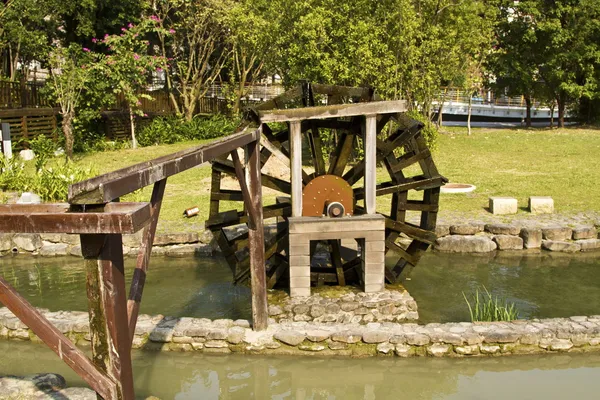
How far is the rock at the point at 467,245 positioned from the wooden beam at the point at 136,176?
19.9ft

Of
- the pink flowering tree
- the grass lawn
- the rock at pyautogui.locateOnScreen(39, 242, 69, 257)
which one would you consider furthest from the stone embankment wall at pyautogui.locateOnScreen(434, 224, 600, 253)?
the pink flowering tree

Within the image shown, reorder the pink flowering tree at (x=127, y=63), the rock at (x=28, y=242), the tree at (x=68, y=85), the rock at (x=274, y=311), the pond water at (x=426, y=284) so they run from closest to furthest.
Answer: the rock at (x=274, y=311) < the pond water at (x=426, y=284) < the rock at (x=28, y=242) < the tree at (x=68, y=85) < the pink flowering tree at (x=127, y=63)

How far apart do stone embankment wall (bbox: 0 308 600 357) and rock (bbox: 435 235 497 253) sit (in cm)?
368

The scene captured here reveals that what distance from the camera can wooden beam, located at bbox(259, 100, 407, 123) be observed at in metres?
7.84

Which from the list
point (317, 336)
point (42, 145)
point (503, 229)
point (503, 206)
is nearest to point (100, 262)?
point (317, 336)

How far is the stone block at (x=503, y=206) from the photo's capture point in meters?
12.0

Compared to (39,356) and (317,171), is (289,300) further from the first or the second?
(39,356)

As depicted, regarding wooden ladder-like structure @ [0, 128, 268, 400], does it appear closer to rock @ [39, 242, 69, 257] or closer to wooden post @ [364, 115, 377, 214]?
wooden post @ [364, 115, 377, 214]

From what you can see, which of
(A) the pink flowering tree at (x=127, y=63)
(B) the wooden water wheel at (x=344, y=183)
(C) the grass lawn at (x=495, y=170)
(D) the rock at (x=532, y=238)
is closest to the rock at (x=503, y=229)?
(D) the rock at (x=532, y=238)

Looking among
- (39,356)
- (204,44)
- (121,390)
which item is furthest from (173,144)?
(121,390)

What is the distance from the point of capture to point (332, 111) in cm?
786

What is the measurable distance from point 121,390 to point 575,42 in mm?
23298

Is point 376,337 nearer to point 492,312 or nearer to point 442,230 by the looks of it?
point 492,312

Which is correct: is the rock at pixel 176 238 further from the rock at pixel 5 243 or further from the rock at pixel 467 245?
the rock at pixel 467 245
